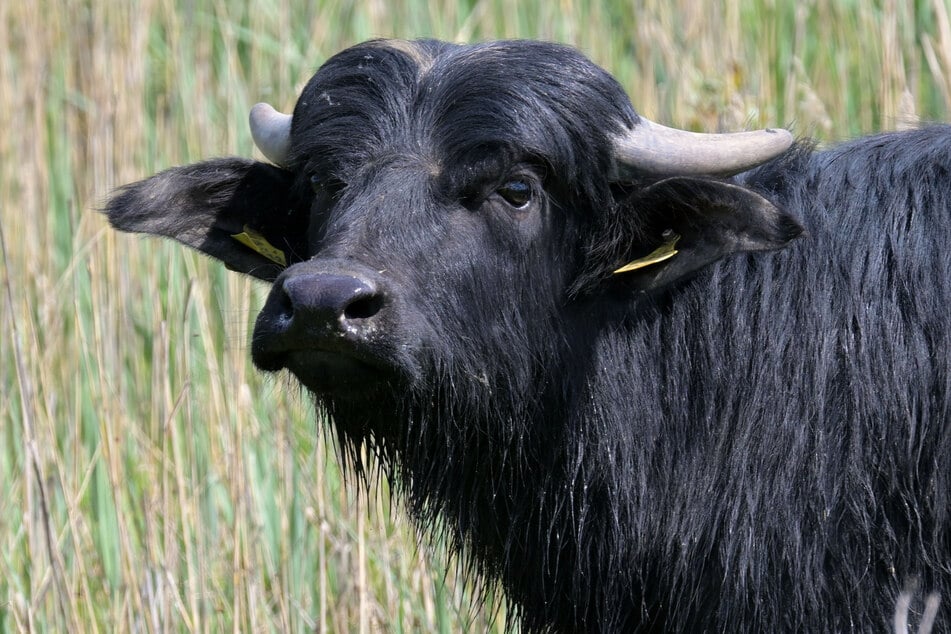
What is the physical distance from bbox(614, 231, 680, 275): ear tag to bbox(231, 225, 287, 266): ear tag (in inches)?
40.8

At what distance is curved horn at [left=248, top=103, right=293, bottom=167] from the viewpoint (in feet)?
11.7

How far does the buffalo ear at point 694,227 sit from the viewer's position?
2.90 metres

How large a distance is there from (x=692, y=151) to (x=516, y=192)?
0.47m

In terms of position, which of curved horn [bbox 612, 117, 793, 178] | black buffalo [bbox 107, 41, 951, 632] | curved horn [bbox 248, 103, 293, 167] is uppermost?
curved horn [bbox 248, 103, 293, 167]

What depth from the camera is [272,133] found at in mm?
3619

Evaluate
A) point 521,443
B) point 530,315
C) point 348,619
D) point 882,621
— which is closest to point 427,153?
point 530,315

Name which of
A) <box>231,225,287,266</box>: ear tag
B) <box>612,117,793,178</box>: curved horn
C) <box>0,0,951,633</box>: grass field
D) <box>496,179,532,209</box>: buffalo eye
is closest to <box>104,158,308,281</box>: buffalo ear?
<box>231,225,287,266</box>: ear tag

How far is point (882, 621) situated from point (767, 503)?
1.28 feet

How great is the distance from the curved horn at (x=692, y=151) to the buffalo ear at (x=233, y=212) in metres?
1.00

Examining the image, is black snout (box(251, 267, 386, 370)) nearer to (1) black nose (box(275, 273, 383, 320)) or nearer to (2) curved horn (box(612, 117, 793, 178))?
(1) black nose (box(275, 273, 383, 320))

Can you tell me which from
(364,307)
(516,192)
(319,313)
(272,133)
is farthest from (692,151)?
(272,133)

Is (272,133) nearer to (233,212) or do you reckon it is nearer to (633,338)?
(233,212)

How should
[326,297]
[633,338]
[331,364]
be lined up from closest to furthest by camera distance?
[326,297] < [331,364] < [633,338]

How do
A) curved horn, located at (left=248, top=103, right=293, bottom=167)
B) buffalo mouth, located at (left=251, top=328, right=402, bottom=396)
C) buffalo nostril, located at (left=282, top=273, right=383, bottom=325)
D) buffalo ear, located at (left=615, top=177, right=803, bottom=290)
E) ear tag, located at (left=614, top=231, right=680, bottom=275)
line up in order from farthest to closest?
curved horn, located at (left=248, top=103, right=293, bottom=167) < ear tag, located at (left=614, top=231, right=680, bottom=275) < buffalo ear, located at (left=615, top=177, right=803, bottom=290) < buffalo mouth, located at (left=251, top=328, right=402, bottom=396) < buffalo nostril, located at (left=282, top=273, right=383, bottom=325)
